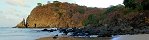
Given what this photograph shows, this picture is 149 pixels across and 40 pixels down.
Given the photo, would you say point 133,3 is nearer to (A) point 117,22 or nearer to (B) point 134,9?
(B) point 134,9

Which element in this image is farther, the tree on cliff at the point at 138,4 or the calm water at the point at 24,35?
the tree on cliff at the point at 138,4

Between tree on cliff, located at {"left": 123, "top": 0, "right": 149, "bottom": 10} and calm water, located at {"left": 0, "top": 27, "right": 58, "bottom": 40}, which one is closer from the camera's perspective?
calm water, located at {"left": 0, "top": 27, "right": 58, "bottom": 40}

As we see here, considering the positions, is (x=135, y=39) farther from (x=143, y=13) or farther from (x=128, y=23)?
(x=143, y=13)

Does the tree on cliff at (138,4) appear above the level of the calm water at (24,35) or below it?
above

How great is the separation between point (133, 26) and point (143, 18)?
3.47 m

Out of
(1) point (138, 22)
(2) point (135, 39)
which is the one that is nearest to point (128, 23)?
(1) point (138, 22)

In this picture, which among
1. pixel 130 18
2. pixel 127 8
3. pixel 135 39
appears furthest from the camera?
pixel 127 8

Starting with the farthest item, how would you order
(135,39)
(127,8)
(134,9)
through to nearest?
(127,8), (134,9), (135,39)

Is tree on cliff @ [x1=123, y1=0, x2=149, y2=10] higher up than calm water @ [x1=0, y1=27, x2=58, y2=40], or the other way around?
tree on cliff @ [x1=123, y1=0, x2=149, y2=10]

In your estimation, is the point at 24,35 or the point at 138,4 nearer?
the point at 138,4

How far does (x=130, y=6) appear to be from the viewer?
70000mm

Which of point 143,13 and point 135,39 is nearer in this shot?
point 135,39

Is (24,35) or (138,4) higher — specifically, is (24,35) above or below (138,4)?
Answer: below

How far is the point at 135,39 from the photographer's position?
25406mm
